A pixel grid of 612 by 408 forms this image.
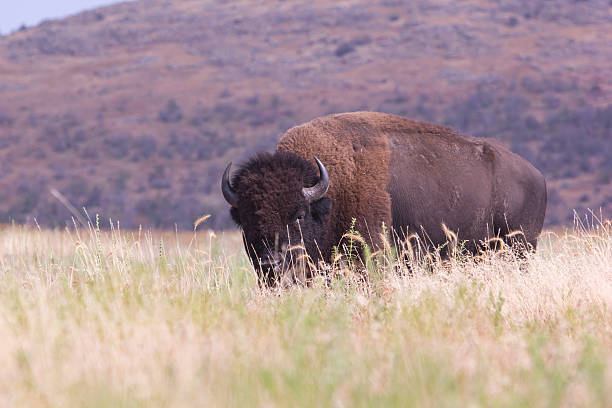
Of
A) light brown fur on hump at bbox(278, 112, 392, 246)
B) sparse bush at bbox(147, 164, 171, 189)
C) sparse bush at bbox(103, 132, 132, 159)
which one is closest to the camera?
light brown fur on hump at bbox(278, 112, 392, 246)

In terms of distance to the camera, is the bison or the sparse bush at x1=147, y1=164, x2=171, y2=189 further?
the sparse bush at x1=147, y1=164, x2=171, y2=189

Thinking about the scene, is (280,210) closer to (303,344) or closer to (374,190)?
(374,190)

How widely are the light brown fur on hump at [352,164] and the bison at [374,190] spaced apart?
1cm

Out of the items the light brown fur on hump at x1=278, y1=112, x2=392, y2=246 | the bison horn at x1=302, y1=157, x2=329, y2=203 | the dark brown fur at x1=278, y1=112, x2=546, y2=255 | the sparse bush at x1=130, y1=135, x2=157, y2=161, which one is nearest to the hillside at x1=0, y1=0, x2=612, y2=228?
the sparse bush at x1=130, y1=135, x2=157, y2=161

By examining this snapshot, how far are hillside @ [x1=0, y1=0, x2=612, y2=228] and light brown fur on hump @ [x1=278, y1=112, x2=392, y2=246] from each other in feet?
93.8

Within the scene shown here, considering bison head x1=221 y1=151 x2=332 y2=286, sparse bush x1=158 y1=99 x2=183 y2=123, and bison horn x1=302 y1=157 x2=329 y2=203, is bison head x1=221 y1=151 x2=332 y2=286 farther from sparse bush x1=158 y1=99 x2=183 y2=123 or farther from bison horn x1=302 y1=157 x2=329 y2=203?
sparse bush x1=158 y1=99 x2=183 y2=123

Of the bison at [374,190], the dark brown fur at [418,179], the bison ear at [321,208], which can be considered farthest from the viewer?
the dark brown fur at [418,179]

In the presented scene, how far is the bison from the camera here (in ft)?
24.2

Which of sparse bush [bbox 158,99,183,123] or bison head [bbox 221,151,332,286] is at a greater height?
bison head [bbox 221,151,332,286]

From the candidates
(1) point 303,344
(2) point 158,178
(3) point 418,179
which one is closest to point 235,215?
(3) point 418,179

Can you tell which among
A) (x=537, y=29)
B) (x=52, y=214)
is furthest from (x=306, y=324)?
(x=537, y=29)

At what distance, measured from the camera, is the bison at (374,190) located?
7371 mm

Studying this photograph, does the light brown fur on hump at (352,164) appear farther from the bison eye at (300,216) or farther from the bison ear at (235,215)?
the bison ear at (235,215)

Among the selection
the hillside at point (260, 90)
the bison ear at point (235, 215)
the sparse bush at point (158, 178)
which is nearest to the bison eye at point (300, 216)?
the bison ear at point (235, 215)
